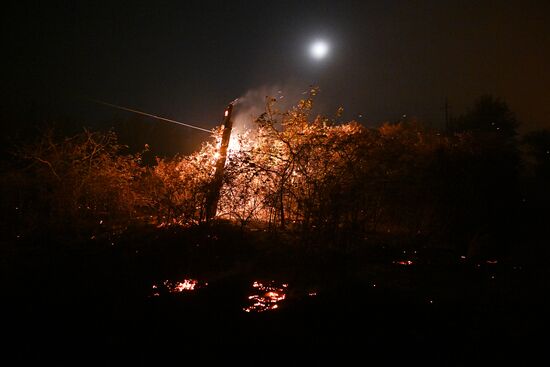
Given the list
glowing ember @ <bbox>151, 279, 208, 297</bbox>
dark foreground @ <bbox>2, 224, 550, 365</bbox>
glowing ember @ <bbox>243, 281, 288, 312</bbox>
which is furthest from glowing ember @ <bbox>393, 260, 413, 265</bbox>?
glowing ember @ <bbox>151, 279, 208, 297</bbox>

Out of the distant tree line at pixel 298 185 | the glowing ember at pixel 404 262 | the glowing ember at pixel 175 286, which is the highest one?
the distant tree line at pixel 298 185

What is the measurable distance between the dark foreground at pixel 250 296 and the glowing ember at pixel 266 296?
112 millimetres

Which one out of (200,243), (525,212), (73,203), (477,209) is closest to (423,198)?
(477,209)

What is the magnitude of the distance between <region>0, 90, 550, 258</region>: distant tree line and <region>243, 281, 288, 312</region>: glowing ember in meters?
2.05

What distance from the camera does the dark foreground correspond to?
17.1 ft

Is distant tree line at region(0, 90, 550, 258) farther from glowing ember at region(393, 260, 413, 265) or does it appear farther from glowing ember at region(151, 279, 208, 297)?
glowing ember at region(151, 279, 208, 297)

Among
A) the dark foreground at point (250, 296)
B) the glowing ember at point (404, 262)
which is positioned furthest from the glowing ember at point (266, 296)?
the glowing ember at point (404, 262)

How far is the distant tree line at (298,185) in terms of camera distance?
31.6 feet

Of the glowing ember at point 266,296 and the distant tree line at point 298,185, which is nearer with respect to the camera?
the glowing ember at point 266,296

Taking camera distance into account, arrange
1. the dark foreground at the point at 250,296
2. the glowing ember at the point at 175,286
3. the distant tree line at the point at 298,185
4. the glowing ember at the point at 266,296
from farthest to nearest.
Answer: the distant tree line at the point at 298,185
the glowing ember at the point at 175,286
the glowing ember at the point at 266,296
the dark foreground at the point at 250,296

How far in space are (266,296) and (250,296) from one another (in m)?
0.31

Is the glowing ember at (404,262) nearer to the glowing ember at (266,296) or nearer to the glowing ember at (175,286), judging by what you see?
the glowing ember at (266,296)

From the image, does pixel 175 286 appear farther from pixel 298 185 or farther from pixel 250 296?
pixel 298 185

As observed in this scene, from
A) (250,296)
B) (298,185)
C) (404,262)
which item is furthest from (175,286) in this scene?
(404,262)
